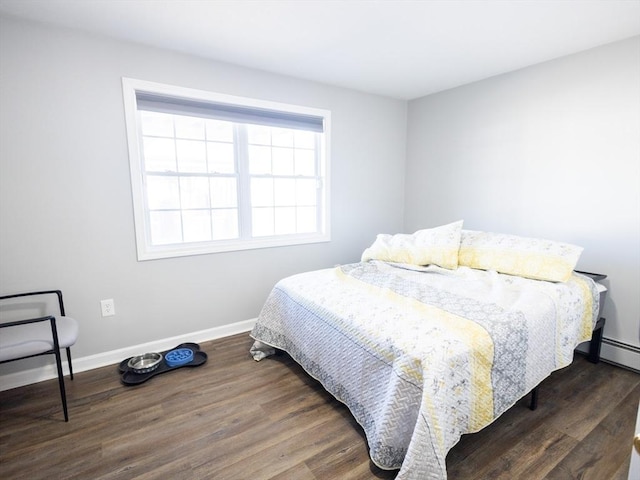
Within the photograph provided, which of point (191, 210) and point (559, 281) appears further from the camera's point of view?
point (191, 210)

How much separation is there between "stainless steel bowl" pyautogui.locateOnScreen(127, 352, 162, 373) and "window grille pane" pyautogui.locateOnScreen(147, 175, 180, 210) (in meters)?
1.15

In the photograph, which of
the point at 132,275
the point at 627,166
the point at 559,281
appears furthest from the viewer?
the point at 132,275

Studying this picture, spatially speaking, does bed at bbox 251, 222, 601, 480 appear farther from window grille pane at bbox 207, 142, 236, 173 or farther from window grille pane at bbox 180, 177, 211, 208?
window grille pane at bbox 207, 142, 236, 173

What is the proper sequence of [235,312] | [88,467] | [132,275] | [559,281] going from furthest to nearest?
[235,312] → [132,275] → [559,281] → [88,467]

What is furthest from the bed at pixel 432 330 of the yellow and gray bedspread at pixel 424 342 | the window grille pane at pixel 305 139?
the window grille pane at pixel 305 139

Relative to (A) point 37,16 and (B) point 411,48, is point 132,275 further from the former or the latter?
(B) point 411,48

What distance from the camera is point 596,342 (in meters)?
2.45

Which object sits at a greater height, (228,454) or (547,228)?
(547,228)

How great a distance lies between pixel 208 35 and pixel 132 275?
1.82 metres

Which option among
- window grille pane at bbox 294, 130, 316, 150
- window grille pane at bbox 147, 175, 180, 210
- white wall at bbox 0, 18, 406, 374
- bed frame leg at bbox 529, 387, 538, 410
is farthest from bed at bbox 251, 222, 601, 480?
window grille pane at bbox 294, 130, 316, 150

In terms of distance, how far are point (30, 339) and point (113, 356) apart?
2.53 ft

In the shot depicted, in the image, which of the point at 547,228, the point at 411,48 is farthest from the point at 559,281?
the point at 411,48

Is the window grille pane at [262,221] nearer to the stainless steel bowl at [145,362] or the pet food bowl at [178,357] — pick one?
the pet food bowl at [178,357]

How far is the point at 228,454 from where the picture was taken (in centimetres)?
162
